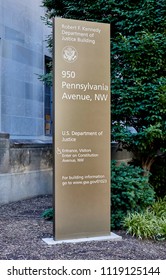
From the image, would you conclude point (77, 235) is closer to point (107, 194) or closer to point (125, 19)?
point (107, 194)

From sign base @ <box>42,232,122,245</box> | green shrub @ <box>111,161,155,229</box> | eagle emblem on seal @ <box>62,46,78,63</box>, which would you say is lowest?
sign base @ <box>42,232,122,245</box>

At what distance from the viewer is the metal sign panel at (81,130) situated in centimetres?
556

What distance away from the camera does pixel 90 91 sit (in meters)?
5.80

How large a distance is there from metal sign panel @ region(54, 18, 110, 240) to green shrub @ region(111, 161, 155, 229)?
0.65m

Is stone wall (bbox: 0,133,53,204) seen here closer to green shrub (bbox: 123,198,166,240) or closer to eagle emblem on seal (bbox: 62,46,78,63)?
green shrub (bbox: 123,198,166,240)

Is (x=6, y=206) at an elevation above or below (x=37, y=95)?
below

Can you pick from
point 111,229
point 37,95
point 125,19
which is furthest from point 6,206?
point 125,19

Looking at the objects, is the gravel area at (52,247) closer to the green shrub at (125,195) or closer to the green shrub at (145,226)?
the green shrub at (145,226)

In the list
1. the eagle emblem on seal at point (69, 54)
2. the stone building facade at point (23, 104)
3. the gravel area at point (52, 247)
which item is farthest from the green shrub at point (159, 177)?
the eagle emblem on seal at point (69, 54)

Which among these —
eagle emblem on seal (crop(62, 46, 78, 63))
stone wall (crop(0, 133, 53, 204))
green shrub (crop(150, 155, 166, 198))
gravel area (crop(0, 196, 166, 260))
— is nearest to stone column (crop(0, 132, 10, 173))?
stone wall (crop(0, 133, 53, 204))

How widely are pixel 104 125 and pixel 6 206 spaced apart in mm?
3371

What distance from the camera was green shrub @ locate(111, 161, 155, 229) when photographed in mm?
6527

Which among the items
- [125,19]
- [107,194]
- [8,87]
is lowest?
[107,194]

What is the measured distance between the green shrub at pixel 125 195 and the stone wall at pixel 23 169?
2.67m
